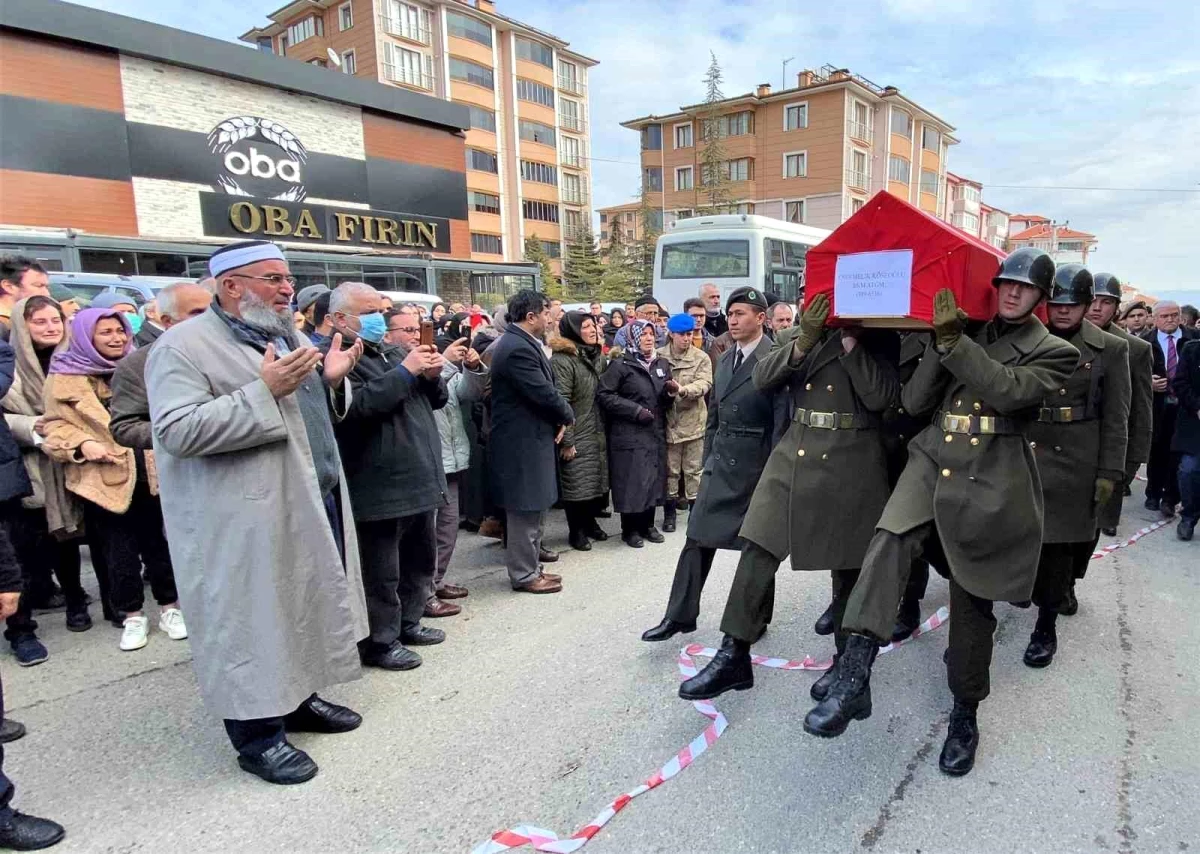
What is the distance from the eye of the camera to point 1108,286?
4.71 meters

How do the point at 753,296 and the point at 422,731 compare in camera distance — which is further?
the point at 753,296

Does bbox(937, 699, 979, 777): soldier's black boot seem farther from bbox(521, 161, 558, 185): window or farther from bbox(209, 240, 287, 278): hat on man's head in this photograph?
bbox(521, 161, 558, 185): window

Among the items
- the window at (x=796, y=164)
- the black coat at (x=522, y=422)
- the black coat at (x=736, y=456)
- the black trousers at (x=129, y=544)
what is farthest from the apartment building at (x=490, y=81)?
the black coat at (x=736, y=456)

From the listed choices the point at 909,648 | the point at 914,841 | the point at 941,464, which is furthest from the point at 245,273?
the point at 909,648

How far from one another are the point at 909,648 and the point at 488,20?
44.3m

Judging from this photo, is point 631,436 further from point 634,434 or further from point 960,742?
point 960,742

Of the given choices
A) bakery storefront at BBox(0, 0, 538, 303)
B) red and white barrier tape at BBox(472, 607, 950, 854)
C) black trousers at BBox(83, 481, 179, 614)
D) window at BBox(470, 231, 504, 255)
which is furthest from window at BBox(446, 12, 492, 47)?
red and white barrier tape at BBox(472, 607, 950, 854)

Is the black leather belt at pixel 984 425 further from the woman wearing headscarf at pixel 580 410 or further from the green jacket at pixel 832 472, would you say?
the woman wearing headscarf at pixel 580 410

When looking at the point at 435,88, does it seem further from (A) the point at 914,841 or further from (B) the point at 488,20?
(A) the point at 914,841

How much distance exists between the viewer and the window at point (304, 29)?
39.5 metres

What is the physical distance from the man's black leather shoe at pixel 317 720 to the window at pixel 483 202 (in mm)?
40073

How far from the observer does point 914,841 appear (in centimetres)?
241

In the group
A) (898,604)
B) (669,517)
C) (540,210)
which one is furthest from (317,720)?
(540,210)

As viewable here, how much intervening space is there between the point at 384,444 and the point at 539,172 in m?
43.4
